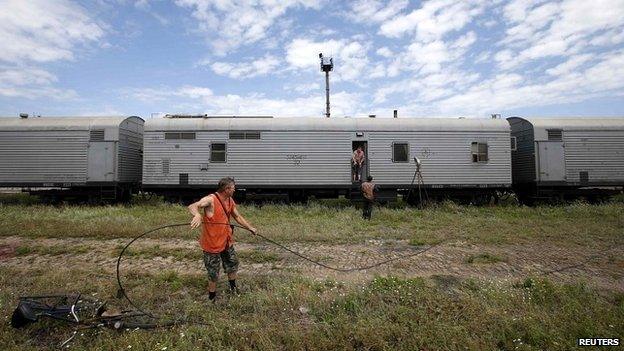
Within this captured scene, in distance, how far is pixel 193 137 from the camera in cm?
1485

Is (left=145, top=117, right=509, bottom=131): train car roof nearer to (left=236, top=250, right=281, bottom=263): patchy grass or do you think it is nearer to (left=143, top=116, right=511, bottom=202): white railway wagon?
(left=143, top=116, right=511, bottom=202): white railway wagon

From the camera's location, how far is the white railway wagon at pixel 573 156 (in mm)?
14938

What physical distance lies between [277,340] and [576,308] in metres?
3.72

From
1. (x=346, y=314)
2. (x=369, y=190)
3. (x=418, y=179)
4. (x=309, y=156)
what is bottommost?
(x=346, y=314)

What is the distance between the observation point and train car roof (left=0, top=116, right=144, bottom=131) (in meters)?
15.0

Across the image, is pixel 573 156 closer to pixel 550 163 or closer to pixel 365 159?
pixel 550 163

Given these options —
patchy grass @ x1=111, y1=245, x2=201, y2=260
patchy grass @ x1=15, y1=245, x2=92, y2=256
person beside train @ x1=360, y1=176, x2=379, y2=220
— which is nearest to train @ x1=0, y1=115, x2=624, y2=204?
person beside train @ x1=360, y1=176, x2=379, y2=220

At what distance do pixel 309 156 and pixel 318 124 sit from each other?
139cm

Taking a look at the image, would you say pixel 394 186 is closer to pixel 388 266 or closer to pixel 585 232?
pixel 585 232

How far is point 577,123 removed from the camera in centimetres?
1534

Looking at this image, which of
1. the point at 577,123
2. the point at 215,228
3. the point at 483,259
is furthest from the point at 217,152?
the point at 577,123

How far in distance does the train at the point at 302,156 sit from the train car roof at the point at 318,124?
1.6 inches

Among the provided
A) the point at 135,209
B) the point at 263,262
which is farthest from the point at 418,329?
the point at 135,209

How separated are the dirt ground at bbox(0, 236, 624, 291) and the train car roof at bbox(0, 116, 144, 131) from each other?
751 cm
